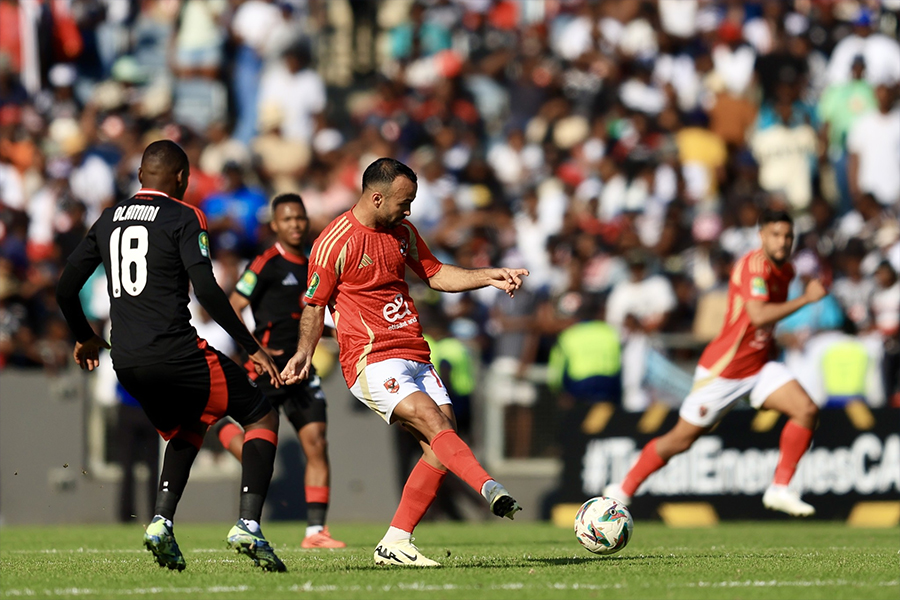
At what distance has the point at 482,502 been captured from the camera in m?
16.1

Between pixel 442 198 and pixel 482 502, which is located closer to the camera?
pixel 482 502

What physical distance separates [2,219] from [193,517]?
500 centimetres

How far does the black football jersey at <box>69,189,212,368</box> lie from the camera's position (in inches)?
306

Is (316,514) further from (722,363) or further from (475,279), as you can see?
(722,363)

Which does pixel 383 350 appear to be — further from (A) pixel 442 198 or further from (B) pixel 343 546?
(A) pixel 442 198

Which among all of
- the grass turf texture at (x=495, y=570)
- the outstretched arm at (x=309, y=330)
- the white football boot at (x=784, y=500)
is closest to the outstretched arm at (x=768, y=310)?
the white football boot at (x=784, y=500)

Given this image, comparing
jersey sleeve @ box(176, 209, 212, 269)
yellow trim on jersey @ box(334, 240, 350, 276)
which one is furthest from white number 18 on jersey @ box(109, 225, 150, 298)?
yellow trim on jersey @ box(334, 240, 350, 276)

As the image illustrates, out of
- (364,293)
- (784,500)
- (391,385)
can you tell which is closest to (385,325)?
(364,293)

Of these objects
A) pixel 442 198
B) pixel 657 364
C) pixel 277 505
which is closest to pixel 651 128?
pixel 442 198

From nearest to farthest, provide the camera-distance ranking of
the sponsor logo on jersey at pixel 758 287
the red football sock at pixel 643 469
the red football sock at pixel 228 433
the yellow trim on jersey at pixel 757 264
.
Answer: the red football sock at pixel 228 433, the sponsor logo on jersey at pixel 758 287, the yellow trim on jersey at pixel 757 264, the red football sock at pixel 643 469

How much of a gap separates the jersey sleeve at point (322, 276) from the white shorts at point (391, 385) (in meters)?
0.51

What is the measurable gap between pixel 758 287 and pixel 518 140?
9.42 m

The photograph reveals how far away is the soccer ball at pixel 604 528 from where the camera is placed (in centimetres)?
854

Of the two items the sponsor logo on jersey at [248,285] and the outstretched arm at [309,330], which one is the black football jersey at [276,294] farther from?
the outstretched arm at [309,330]
